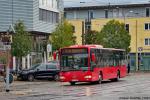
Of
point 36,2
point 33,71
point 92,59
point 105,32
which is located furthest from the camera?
point 105,32

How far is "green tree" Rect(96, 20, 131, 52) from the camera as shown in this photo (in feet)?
266

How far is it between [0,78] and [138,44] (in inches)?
1998

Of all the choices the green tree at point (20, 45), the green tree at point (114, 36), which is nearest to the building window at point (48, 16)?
the green tree at point (114, 36)

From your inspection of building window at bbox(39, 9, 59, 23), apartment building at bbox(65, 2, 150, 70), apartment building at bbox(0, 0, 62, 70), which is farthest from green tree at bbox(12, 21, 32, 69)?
apartment building at bbox(65, 2, 150, 70)

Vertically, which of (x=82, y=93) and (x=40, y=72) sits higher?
(x=82, y=93)

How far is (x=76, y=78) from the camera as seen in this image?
36531 mm

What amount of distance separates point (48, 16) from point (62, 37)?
26.9ft

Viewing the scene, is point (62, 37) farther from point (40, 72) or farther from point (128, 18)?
point (128, 18)

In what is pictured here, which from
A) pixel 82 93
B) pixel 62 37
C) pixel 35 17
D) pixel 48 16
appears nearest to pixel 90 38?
pixel 48 16

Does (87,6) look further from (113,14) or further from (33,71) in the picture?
(33,71)

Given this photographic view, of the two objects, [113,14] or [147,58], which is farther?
[113,14]

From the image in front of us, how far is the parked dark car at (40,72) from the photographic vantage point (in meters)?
46.1

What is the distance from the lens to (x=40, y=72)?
46.3m

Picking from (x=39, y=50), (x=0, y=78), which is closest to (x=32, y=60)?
(x=39, y=50)
